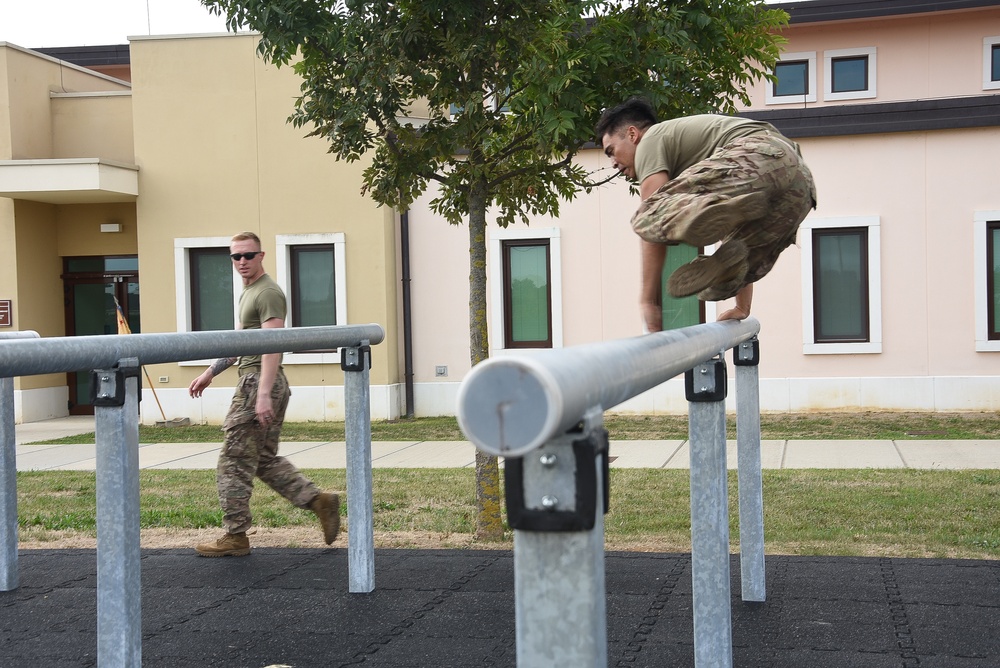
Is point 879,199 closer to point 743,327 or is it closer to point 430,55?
point 430,55

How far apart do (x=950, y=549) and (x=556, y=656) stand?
218 inches

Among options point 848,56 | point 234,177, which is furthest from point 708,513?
point 848,56

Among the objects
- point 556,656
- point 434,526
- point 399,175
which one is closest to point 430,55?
point 399,175

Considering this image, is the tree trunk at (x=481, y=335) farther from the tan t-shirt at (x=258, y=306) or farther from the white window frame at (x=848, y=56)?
the white window frame at (x=848, y=56)

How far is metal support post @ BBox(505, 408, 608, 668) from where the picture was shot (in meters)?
1.47

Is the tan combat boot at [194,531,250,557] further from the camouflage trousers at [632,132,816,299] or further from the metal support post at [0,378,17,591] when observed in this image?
the camouflage trousers at [632,132,816,299]

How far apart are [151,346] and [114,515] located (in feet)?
1.93

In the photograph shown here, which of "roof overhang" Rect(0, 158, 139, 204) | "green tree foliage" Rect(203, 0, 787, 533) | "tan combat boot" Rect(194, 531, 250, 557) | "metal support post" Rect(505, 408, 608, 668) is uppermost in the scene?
"roof overhang" Rect(0, 158, 139, 204)

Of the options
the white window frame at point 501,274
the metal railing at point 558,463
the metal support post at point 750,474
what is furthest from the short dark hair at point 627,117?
the white window frame at point 501,274

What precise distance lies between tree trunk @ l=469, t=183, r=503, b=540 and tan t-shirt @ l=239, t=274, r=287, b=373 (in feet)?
4.40

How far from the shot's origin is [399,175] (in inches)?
276

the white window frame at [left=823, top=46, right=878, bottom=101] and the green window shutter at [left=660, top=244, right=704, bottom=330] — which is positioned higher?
the white window frame at [left=823, top=46, right=878, bottom=101]

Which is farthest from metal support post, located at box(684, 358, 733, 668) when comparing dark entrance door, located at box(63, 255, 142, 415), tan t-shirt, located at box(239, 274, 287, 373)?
dark entrance door, located at box(63, 255, 142, 415)

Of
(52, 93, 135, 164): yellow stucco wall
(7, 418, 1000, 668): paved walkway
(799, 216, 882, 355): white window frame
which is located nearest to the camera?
(7, 418, 1000, 668): paved walkway
